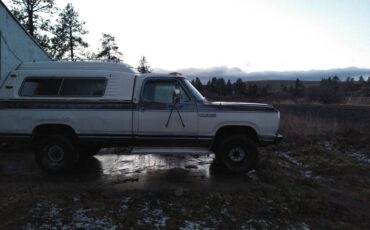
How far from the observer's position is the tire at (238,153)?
9.12m

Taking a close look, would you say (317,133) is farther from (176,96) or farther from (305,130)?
(176,96)

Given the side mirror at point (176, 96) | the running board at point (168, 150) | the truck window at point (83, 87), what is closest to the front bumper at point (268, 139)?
the running board at point (168, 150)

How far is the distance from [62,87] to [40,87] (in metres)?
0.49

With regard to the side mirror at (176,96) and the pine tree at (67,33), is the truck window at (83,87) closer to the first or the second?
the side mirror at (176,96)

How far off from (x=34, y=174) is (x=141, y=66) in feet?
151

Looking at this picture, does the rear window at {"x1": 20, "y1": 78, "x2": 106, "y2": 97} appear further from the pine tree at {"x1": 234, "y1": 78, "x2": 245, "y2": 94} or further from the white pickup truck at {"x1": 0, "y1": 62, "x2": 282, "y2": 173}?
the pine tree at {"x1": 234, "y1": 78, "x2": 245, "y2": 94}

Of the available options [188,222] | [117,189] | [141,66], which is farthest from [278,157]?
[141,66]

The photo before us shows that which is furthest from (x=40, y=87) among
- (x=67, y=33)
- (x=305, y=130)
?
(x=67, y=33)

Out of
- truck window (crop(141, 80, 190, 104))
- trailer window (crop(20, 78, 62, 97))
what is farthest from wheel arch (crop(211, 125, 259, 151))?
trailer window (crop(20, 78, 62, 97))

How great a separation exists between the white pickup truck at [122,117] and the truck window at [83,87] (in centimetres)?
2

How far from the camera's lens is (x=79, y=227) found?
5930 mm

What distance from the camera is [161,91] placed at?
9250 millimetres

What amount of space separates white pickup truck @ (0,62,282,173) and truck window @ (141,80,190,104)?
21 millimetres

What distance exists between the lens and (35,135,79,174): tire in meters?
9.23
